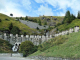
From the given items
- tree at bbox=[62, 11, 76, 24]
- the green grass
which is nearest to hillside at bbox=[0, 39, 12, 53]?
the green grass


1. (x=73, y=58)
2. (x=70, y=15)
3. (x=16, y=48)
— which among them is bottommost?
(x=16, y=48)

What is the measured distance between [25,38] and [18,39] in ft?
13.3

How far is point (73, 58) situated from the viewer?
20.8m

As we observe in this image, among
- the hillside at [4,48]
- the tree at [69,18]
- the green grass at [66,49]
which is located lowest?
the hillside at [4,48]

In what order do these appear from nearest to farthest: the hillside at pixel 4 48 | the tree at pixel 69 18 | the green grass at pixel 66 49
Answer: the green grass at pixel 66 49 < the hillside at pixel 4 48 < the tree at pixel 69 18

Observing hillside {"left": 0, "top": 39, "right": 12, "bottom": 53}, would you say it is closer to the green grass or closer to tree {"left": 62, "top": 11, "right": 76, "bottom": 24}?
the green grass

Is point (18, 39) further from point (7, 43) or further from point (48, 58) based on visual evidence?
point (48, 58)

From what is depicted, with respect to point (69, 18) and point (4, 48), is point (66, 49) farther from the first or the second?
point (69, 18)

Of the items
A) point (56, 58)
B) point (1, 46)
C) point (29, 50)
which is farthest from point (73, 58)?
point (1, 46)

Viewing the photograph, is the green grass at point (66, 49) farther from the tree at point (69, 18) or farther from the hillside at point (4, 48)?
the tree at point (69, 18)

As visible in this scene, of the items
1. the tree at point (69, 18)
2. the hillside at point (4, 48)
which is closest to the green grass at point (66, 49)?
the hillside at point (4, 48)

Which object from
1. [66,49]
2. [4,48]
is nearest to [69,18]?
[4,48]

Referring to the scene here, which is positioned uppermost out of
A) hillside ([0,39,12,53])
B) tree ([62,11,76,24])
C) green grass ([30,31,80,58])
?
tree ([62,11,76,24])

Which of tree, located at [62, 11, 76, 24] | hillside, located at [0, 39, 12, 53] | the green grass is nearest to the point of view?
the green grass
